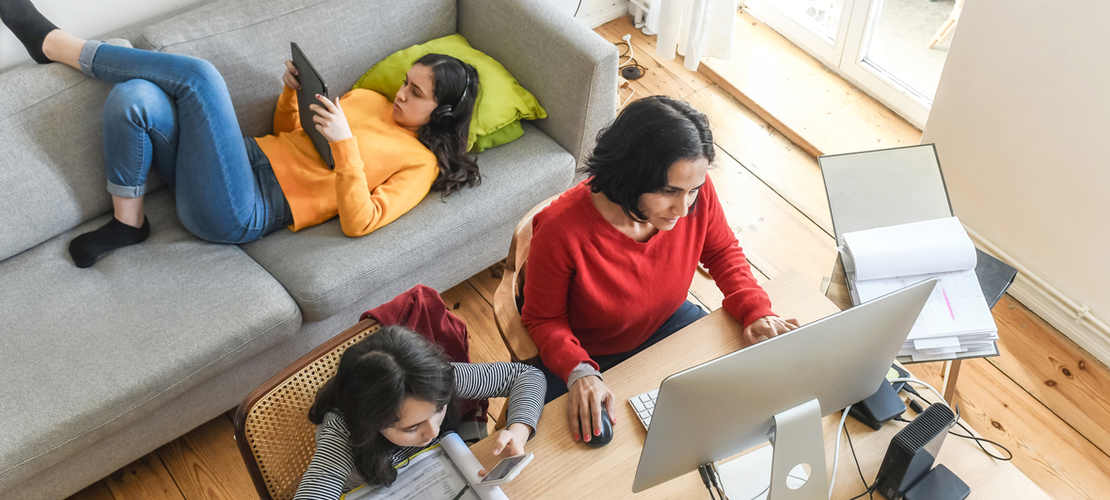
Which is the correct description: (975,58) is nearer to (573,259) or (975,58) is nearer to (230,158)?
(573,259)

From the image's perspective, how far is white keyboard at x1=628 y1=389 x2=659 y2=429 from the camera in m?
1.25

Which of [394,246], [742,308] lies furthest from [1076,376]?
[394,246]

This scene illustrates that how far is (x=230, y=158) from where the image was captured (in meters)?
1.92

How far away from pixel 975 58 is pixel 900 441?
145 centimetres

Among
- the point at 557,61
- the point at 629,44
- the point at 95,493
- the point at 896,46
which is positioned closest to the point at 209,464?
the point at 95,493

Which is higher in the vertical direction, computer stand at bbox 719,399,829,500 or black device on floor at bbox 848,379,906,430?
computer stand at bbox 719,399,829,500

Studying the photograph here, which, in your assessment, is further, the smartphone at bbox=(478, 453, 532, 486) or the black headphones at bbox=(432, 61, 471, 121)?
the black headphones at bbox=(432, 61, 471, 121)

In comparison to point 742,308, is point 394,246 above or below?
below

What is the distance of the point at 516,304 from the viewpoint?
5.02 feet

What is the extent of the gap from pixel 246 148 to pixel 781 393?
161cm

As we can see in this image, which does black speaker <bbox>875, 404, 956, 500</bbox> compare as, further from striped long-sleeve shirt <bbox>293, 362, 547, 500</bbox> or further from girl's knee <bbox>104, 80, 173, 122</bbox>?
girl's knee <bbox>104, 80, 173, 122</bbox>

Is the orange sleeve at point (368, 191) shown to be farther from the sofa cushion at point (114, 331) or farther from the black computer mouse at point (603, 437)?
the black computer mouse at point (603, 437)

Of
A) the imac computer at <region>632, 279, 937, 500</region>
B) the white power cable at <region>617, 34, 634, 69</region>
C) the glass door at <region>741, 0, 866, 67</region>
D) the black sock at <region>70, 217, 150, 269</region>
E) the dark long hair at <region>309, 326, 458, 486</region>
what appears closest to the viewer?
the imac computer at <region>632, 279, 937, 500</region>

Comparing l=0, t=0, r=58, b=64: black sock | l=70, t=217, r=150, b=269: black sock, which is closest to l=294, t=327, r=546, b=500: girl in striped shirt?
l=70, t=217, r=150, b=269: black sock
